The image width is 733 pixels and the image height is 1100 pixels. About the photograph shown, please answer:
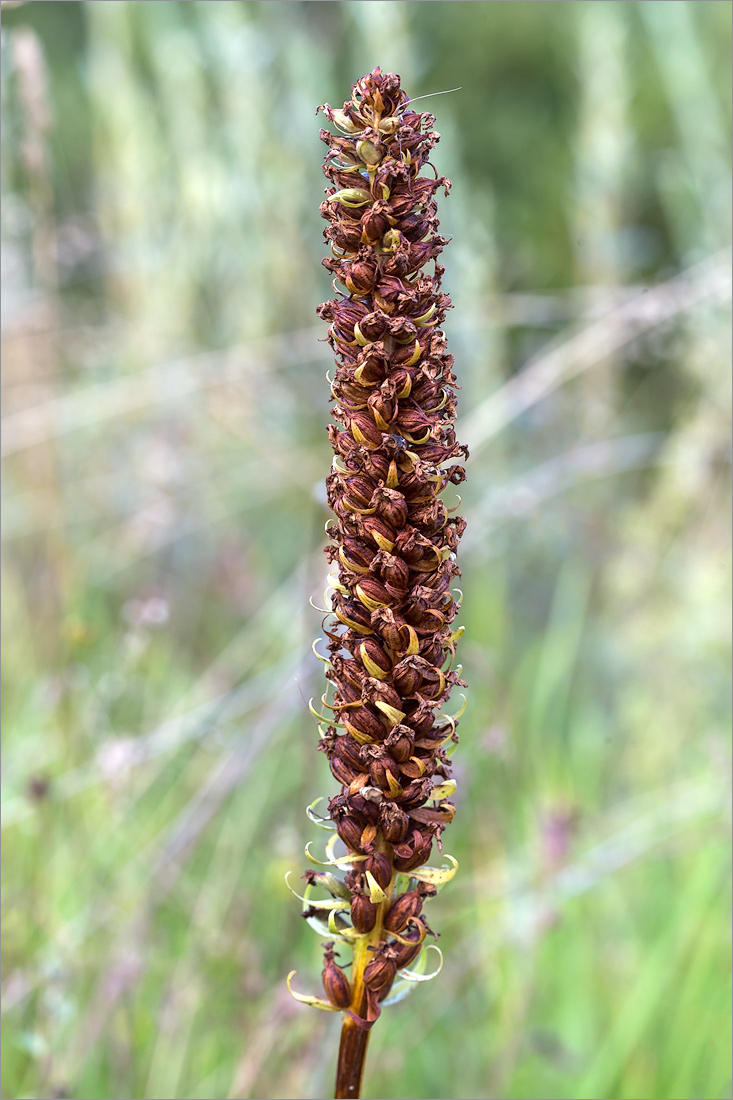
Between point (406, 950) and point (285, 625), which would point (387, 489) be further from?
point (285, 625)

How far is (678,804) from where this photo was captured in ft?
10.5

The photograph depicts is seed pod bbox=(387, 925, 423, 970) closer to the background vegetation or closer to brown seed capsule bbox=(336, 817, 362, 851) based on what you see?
brown seed capsule bbox=(336, 817, 362, 851)

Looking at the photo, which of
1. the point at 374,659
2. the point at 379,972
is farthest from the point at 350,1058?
the point at 374,659

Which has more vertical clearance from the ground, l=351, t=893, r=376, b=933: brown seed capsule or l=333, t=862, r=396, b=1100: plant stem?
l=351, t=893, r=376, b=933: brown seed capsule

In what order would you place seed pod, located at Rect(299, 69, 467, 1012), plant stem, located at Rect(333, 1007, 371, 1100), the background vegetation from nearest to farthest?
seed pod, located at Rect(299, 69, 467, 1012) → plant stem, located at Rect(333, 1007, 371, 1100) → the background vegetation

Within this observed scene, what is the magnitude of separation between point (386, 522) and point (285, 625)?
2.61 meters

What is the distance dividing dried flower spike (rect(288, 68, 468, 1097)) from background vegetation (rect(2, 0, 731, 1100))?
1.21 metres

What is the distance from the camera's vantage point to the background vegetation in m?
2.72

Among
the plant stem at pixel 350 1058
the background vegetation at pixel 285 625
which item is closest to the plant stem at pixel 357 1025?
the plant stem at pixel 350 1058

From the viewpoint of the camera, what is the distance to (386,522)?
1153 mm

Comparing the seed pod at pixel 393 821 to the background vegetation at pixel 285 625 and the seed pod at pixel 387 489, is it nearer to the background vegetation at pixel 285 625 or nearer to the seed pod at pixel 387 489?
the seed pod at pixel 387 489

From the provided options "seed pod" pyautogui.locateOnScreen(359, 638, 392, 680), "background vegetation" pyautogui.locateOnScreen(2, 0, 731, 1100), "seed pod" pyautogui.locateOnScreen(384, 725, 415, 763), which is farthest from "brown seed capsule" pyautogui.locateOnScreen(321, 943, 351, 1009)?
"background vegetation" pyautogui.locateOnScreen(2, 0, 731, 1100)

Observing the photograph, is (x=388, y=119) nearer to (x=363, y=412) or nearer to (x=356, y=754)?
(x=363, y=412)

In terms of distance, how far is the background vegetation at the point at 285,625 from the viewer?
2.72m
